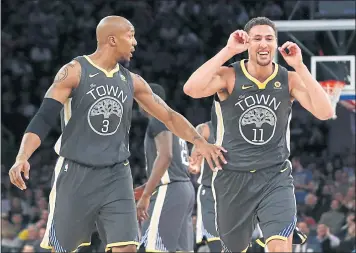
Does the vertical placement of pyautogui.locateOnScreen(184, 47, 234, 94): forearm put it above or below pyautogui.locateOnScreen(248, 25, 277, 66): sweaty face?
below

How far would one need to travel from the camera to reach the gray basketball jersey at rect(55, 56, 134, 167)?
7.43 meters

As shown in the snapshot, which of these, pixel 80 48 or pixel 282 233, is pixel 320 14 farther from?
pixel 282 233

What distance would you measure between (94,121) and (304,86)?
1695 millimetres

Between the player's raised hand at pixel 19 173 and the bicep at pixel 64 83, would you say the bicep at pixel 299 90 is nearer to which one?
the bicep at pixel 64 83

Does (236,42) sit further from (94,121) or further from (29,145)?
(29,145)

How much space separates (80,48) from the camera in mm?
21234

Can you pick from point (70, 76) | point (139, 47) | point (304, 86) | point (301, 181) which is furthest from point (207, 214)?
point (139, 47)

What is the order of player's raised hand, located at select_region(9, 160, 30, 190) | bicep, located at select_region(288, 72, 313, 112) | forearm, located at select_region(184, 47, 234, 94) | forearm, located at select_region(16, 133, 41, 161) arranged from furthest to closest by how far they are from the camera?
bicep, located at select_region(288, 72, 313, 112) → forearm, located at select_region(184, 47, 234, 94) → forearm, located at select_region(16, 133, 41, 161) → player's raised hand, located at select_region(9, 160, 30, 190)

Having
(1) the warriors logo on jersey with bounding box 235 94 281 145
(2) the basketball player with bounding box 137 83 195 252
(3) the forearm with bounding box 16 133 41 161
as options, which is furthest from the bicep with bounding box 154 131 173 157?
(3) the forearm with bounding box 16 133 41 161

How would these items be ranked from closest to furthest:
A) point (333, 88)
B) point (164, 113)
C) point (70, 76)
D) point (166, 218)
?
point (70, 76)
point (164, 113)
point (166, 218)
point (333, 88)

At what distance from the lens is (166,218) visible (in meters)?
10.5

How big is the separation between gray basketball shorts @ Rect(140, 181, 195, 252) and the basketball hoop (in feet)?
14.0

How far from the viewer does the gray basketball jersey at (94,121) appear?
743 cm

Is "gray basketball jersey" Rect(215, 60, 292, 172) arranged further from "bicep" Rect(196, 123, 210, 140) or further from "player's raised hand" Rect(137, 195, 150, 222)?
"bicep" Rect(196, 123, 210, 140)
